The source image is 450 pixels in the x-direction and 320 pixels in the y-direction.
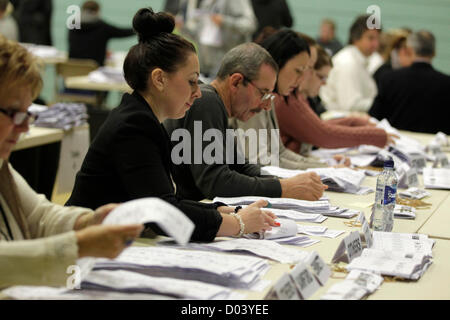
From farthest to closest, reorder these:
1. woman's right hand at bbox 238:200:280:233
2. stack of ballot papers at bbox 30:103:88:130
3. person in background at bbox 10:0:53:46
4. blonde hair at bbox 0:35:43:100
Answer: person in background at bbox 10:0:53:46 < stack of ballot papers at bbox 30:103:88:130 < woman's right hand at bbox 238:200:280:233 < blonde hair at bbox 0:35:43:100

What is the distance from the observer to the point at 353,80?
6.25 meters

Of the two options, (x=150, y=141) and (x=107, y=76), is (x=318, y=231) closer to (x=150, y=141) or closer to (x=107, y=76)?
(x=150, y=141)

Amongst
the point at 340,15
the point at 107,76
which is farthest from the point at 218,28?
the point at 340,15

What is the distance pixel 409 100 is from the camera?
5457 mm

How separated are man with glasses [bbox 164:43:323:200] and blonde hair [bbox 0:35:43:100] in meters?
1.04

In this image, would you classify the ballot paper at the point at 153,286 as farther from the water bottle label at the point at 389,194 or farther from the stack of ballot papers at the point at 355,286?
the water bottle label at the point at 389,194

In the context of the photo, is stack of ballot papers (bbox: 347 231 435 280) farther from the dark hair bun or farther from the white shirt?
the white shirt

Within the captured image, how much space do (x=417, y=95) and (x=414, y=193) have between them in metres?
2.62

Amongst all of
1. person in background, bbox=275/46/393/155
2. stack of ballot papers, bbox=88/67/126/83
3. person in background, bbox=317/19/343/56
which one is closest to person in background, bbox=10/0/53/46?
stack of ballot papers, bbox=88/67/126/83

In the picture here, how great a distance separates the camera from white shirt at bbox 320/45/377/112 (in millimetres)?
6207

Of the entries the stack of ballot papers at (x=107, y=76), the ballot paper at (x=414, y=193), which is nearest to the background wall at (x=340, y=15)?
the stack of ballot papers at (x=107, y=76)

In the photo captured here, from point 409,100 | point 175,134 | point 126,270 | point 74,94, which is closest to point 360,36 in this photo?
point 409,100

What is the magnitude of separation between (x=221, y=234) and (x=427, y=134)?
365cm

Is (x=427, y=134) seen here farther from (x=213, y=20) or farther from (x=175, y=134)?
(x=175, y=134)
